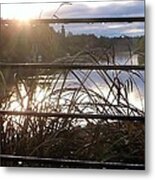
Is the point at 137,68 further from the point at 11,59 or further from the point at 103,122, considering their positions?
the point at 11,59

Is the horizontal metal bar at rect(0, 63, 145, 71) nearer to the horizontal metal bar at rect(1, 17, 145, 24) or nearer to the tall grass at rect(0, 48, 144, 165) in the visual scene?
the tall grass at rect(0, 48, 144, 165)

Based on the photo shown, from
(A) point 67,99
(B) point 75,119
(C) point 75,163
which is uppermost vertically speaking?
(A) point 67,99

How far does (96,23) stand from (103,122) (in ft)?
1.77

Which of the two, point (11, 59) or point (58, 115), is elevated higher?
point (11, 59)

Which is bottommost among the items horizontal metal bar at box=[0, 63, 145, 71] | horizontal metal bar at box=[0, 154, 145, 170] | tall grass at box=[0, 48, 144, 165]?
horizontal metal bar at box=[0, 154, 145, 170]

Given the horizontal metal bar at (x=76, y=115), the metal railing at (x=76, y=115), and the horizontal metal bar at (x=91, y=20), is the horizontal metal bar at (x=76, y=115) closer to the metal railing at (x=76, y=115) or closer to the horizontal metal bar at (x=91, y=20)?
the metal railing at (x=76, y=115)

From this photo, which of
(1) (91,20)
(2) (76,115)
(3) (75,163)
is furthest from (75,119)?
(1) (91,20)

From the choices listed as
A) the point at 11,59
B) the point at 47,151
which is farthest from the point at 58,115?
the point at 11,59

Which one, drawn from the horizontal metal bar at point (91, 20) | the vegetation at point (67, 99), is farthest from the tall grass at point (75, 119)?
the horizontal metal bar at point (91, 20)

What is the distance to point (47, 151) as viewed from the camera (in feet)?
9.33

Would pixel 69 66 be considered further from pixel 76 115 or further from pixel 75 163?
pixel 75 163

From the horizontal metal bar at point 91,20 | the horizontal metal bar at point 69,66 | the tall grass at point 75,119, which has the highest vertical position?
the horizontal metal bar at point 91,20

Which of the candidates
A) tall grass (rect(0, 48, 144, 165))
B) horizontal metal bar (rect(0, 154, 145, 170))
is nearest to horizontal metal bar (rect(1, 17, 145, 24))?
tall grass (rect(0, 48, 144, 165))

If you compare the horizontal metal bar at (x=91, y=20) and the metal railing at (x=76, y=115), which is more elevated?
the horizontal metal bar at (x=91, y=20)
